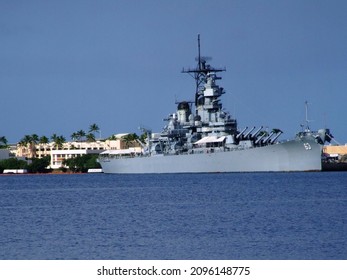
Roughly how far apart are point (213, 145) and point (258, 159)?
18.2 ft

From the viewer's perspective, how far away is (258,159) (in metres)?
109

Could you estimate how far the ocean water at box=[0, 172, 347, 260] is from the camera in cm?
3359

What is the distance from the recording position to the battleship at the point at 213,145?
108 meters

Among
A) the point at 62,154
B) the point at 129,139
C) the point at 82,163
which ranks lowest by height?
Result: the point at 82,163

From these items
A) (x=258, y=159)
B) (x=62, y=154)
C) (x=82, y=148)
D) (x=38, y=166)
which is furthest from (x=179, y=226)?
(x=82, y=148)

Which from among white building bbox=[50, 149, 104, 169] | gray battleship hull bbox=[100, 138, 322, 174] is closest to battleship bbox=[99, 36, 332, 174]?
gray battleship hull bbox=[100, 138, 322, 174]

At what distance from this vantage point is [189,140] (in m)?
116

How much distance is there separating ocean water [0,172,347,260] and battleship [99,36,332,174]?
135 ft

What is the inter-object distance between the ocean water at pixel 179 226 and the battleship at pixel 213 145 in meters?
41.2

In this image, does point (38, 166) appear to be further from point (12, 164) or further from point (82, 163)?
point (82, 163)

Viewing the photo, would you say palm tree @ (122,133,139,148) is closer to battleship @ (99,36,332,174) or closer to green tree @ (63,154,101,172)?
green tree @ (63,154,101,172)
